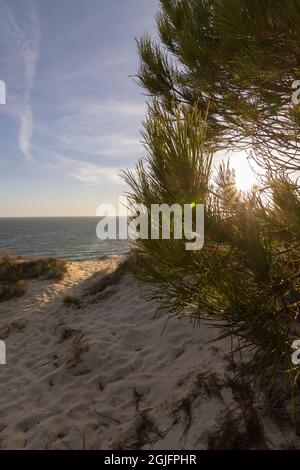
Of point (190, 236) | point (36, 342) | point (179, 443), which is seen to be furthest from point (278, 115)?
point (36, 342)

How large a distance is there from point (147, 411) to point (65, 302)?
5.20 meters

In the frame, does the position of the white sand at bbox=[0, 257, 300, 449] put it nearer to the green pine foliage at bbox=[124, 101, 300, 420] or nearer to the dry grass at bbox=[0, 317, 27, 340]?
the dry grass at bbox=[0, 317, 27, 340]

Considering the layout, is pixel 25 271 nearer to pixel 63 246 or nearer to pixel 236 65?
pixel 236 65

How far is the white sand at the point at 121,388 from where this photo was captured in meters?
3.19

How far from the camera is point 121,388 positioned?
166 inches

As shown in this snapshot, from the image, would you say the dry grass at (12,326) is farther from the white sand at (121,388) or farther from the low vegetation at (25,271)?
the low vegetation at (25,271)

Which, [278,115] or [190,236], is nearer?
[190,236]

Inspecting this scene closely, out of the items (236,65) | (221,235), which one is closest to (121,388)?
(221,235)

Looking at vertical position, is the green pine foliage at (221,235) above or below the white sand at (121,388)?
above

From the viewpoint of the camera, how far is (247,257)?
2.08 m

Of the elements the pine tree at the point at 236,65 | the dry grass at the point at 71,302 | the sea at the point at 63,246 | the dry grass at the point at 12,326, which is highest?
the pine tree at the point at 236,65

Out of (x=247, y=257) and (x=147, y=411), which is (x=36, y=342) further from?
(x=247, y=257)

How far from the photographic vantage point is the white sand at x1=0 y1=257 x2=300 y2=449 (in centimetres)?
319

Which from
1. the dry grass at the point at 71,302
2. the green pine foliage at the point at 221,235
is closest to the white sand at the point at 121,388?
the green pine foliage at the point at 221,235
